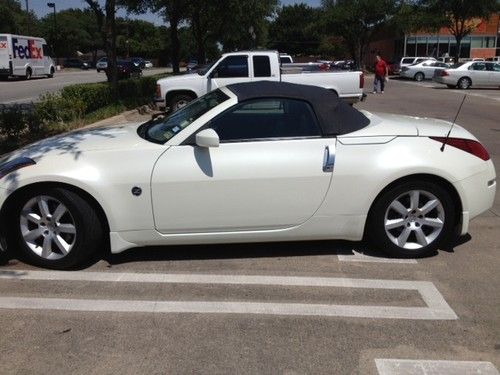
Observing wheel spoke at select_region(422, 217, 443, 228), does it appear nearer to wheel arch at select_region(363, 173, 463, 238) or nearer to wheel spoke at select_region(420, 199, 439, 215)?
wheel spoke at select_region(420, 199, 439, 215)

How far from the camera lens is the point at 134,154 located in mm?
4578

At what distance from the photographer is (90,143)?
15.9 ft

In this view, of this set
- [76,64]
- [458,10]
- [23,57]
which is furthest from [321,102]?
[76,64]

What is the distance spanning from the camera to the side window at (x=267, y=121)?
15.4 ft

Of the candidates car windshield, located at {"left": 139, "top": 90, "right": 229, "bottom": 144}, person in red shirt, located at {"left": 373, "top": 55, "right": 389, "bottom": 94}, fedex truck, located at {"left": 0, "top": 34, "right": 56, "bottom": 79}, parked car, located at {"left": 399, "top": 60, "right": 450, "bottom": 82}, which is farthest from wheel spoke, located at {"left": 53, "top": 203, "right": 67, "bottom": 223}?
parked car, located at {"left": 399, "top": 60, "right": 450, "bottom": 82}

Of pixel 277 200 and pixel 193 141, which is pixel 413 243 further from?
pixel 193 141

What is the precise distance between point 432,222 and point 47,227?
10.3 ft

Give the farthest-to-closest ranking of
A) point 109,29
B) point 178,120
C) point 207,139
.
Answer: point 109,29
point 178,120
point 207,139

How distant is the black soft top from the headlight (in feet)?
5.81

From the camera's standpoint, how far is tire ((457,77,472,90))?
97.1 feet

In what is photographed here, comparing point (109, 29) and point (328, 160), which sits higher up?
point (109, 29)

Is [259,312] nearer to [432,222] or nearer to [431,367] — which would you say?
[431,367]

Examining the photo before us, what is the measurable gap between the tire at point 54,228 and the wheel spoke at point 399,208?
240cm

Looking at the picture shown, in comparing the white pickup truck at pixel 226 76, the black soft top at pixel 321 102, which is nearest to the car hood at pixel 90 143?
the black soft top at pixel 321 102
